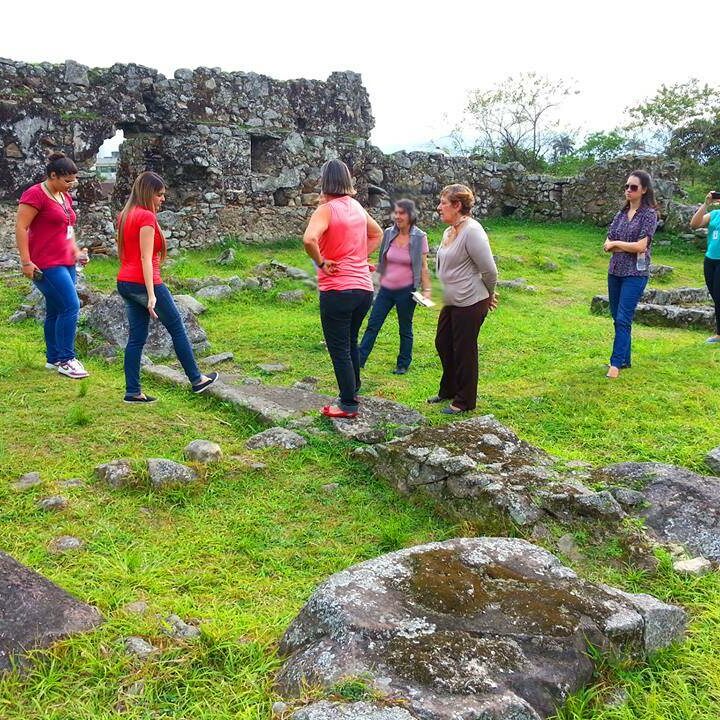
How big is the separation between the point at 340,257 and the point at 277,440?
137 cm

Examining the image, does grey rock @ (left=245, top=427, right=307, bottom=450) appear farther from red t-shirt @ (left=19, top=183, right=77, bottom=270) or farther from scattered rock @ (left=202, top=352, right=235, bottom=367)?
red t-shirt @ (left=19, top=183, right=77, bottom=270)

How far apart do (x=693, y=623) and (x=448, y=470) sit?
1.48 metres

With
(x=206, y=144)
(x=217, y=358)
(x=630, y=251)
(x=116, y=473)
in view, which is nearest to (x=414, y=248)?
(x=630, y=251)

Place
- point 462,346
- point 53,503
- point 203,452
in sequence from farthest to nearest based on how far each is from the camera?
point 462,346, point 203,452, point 53,503

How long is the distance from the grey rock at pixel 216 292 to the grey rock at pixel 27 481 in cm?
567

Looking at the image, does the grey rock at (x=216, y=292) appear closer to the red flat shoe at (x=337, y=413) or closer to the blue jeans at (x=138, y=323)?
the blue jeans at (x=138, y=323)

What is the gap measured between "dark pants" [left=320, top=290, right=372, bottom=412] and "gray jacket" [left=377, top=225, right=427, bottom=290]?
1.69 m

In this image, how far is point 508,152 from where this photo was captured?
2355 centimetres

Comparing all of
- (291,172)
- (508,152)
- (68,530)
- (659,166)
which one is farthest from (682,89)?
(68,530)

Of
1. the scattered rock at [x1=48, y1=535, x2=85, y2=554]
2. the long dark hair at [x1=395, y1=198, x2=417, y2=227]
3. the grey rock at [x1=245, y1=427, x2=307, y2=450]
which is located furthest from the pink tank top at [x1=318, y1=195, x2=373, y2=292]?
the scattered rock at [x1=48, y1=535, x2=85, y2=554]

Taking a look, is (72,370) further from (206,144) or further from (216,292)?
(206,144)

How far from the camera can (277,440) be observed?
15.5 feet

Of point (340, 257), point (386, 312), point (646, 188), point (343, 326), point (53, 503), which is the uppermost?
point (646, 188)

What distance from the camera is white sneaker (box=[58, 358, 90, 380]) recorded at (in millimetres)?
5956
